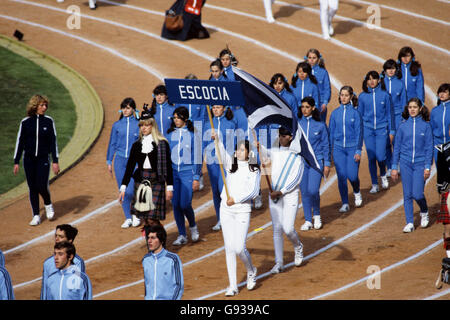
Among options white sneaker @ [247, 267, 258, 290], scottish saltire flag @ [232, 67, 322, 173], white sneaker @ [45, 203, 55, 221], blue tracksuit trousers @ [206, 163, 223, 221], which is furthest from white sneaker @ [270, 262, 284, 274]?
white sneaker @ [45, 203, 55, 221]

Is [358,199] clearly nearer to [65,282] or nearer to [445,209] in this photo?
[445,209]

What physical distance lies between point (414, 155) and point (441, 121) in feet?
3.91

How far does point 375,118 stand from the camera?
16.6 metres

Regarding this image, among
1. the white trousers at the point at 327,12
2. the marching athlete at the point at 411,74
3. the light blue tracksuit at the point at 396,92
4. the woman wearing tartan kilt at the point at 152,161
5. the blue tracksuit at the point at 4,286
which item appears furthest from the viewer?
the white trousers at the point at 327,12

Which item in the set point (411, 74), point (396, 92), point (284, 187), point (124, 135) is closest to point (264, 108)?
point (284, 187)

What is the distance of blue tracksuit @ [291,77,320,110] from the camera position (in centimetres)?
1686

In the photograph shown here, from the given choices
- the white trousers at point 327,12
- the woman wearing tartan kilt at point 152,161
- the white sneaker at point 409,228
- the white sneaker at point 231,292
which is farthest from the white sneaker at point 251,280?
the white trousers at point 327,12

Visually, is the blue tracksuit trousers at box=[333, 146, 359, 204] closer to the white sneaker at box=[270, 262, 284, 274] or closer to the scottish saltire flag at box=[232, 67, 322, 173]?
the scottish saltire flag at box=[232, 67, 322, 173]

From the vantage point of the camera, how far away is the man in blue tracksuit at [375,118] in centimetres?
1650

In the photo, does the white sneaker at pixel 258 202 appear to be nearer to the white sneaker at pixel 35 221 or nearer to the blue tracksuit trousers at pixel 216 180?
the blue tracksuit trousers at pixel 216 180

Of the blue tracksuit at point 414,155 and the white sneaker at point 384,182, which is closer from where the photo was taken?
the blue tracksuit at point 414,155

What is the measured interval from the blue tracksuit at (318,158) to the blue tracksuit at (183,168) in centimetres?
185

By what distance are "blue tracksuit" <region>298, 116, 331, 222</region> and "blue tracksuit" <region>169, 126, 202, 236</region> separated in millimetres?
1853

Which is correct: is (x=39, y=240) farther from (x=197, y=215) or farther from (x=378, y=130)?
(x=378, y=130)
